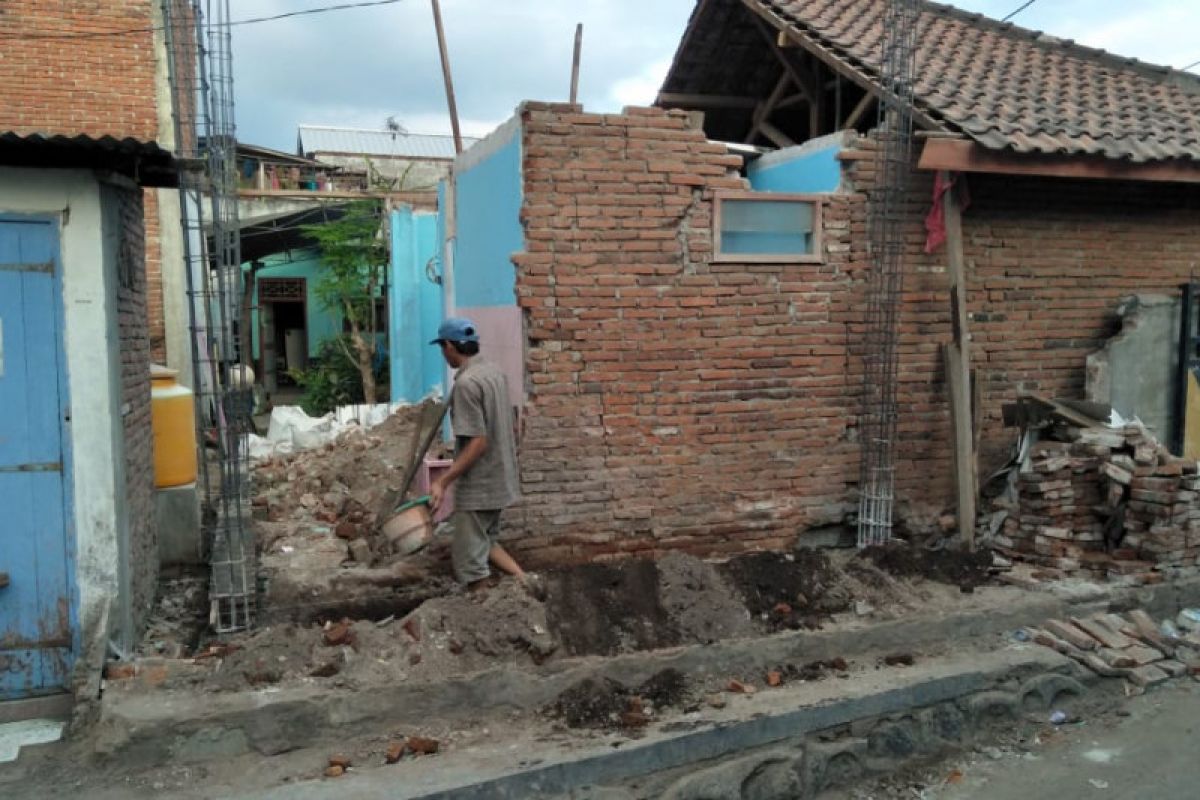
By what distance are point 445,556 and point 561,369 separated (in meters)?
1.51

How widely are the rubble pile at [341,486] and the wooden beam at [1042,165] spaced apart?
15.6 feet

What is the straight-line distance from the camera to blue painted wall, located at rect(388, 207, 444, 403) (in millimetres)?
14156

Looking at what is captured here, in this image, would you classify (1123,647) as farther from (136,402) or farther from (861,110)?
(136,402)

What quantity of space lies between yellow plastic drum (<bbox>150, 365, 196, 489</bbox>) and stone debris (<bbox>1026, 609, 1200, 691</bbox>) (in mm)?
6122

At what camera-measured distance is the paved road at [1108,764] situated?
15.3 ft

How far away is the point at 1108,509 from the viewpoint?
698 cm

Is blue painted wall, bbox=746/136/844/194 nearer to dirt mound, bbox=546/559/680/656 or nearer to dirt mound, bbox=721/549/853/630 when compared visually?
dirt mound, bbox=721/549/853/630

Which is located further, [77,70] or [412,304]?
[412,304]

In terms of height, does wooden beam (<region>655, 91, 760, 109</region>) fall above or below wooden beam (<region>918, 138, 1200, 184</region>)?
above

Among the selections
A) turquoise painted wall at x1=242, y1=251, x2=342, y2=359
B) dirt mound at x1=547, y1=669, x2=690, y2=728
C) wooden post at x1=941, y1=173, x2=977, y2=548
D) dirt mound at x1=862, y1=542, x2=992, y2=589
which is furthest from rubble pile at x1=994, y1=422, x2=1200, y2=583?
turquoise painted wall at x1=242, y1=251, x2=342, y2=359

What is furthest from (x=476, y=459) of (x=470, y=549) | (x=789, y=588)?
(x=789, y=588)

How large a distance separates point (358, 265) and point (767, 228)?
9.79 metres

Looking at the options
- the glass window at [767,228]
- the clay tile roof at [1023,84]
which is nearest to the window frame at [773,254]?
the glass window at [767,228]

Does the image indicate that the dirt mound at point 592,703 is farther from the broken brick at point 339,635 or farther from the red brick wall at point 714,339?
the red brick wall at point 714,339
